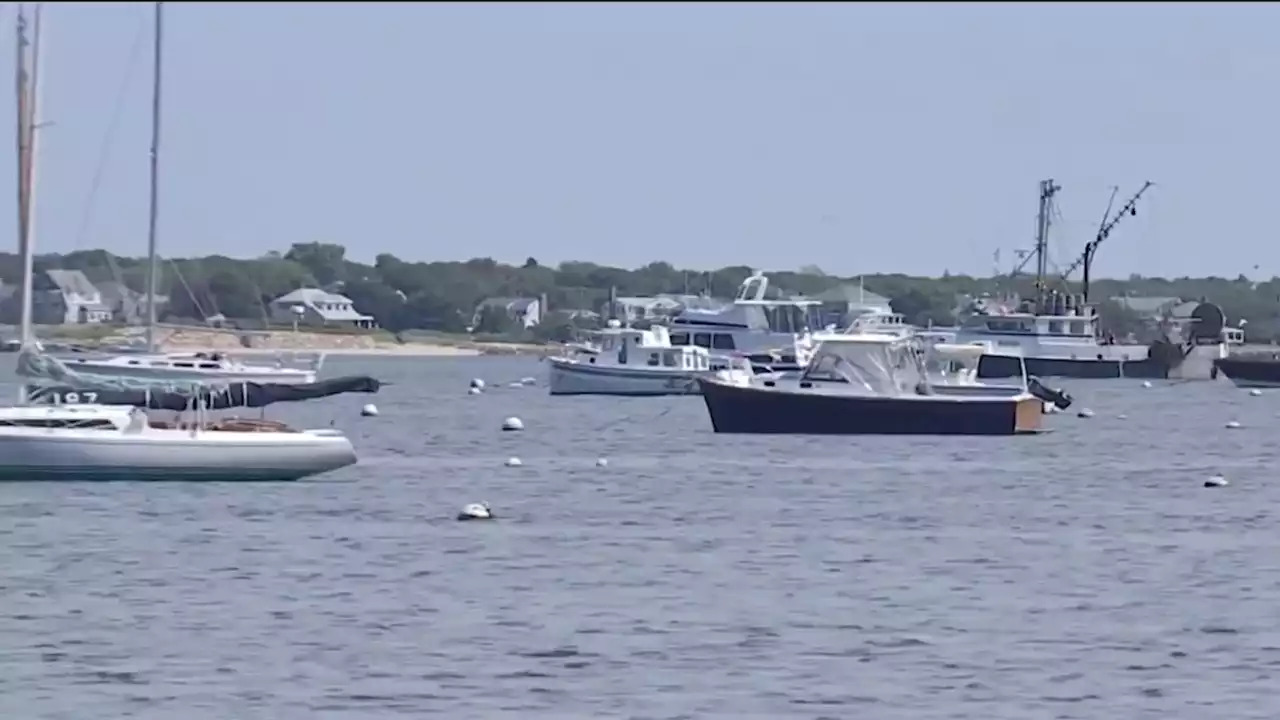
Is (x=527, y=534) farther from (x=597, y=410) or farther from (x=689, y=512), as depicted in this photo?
(x=597, y=410)

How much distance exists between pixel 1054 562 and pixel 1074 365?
8714 centimetres

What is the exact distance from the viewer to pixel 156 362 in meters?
67.4

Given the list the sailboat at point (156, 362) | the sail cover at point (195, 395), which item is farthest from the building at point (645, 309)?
the sail cover at point (195, 395)

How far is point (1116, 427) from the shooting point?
245ft

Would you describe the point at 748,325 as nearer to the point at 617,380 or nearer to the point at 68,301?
the point at 617,380

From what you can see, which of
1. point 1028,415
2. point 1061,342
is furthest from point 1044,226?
point 1028,415

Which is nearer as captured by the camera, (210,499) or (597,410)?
(210,499)

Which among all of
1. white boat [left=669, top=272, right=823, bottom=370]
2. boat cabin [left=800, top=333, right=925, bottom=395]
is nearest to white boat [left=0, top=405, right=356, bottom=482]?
boat cabin [left=800, top=333, right=925, bottom=395]

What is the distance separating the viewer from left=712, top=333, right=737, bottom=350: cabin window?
10656 centimetres

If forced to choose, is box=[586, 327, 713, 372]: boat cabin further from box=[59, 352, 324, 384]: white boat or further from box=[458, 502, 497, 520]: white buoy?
box=[458, 502, 497, 520]: white buoy

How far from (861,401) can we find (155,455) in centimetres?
2340

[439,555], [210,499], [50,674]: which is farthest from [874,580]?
[210,499]

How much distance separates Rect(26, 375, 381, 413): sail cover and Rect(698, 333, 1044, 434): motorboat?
8689mm

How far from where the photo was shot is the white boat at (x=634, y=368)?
296 feet
